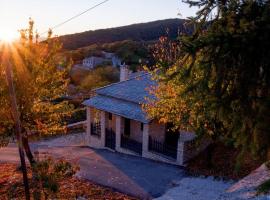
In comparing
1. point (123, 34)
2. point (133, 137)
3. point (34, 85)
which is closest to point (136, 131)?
point (133, 137)

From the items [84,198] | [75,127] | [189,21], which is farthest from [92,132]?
[189,21]

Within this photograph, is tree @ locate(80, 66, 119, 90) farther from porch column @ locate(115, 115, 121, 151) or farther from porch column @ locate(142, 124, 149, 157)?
porch column @ locate(142, 124, 149, 157)

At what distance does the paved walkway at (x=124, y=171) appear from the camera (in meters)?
14.9

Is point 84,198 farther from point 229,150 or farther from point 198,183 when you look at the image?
point 229,150

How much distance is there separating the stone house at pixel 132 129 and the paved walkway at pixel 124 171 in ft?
2.28

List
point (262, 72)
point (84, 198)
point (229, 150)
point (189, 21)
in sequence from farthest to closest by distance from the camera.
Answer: point (229, 150) < point (84, 198) < point (189, 21) < point (262, 72)

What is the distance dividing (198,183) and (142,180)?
2.55 m

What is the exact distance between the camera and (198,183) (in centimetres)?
1455

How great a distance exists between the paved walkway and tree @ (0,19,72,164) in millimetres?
3173

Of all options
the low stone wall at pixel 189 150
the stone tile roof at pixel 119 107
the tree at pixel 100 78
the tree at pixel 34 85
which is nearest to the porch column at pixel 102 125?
the stone tile roof at pixel 119 107

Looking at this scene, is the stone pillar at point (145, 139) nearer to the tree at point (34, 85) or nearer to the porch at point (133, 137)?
the porch at point (133, 137)

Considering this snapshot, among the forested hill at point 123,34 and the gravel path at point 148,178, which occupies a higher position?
the forested hill at point 123,34

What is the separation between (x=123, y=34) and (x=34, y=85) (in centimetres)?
12131

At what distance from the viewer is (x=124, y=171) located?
17.0 m
